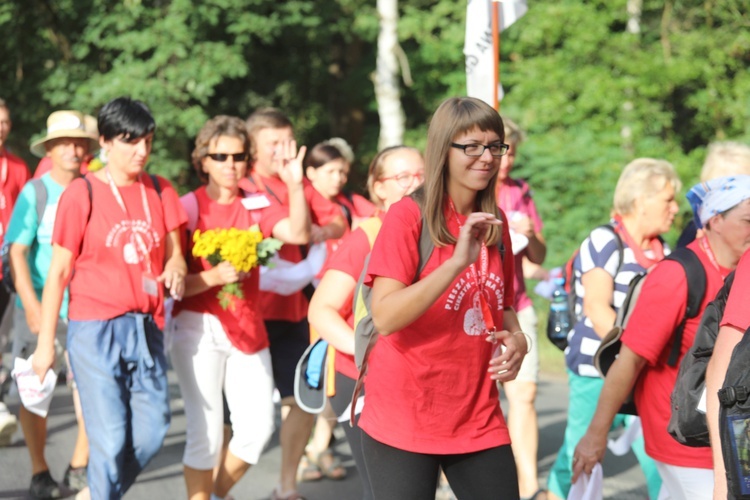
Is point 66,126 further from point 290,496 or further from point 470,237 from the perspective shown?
point 470,237

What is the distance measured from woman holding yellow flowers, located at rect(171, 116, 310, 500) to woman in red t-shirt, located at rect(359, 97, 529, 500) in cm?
214

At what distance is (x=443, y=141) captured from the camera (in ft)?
12.6

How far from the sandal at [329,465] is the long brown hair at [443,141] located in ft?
14.0

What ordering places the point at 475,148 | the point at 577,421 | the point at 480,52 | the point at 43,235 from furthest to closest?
the point at 480,52, the point at 43,235, the point at 577,421, the point at 475,148

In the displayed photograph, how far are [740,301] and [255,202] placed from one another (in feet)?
12.5

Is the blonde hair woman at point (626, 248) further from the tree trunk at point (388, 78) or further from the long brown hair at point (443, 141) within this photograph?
the tree trunk at point (388, 78)

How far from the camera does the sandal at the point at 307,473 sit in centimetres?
780

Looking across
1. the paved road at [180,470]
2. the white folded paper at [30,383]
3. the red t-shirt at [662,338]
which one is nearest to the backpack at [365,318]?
the red t-shirt at [662,338]

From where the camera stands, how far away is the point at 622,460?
8539 mm

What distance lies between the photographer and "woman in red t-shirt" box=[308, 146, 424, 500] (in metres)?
4.93

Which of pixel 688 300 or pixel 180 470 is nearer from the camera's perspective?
pixel 688 300

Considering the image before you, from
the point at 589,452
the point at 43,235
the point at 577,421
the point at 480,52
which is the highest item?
the point at 480,52

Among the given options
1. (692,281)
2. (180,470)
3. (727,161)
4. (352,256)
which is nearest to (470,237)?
(692,281)

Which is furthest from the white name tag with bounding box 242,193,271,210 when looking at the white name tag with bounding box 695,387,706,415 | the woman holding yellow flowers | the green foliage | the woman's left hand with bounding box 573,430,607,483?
the green foliage
